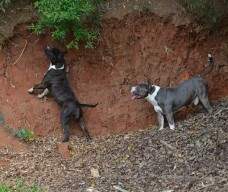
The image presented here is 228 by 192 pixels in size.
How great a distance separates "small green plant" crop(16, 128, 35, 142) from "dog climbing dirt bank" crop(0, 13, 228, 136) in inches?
→ 6.8

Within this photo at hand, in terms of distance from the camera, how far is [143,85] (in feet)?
38.4

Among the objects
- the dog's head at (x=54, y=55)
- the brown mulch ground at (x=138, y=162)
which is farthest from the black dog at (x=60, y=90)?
the brown mulch ground at (x=138, y=162)

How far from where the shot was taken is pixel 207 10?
1204cm

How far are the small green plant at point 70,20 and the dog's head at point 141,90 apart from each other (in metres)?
1.11

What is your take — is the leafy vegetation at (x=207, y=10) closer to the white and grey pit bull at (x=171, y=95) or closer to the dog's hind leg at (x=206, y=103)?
the white and grey pit bull at (x=171, y=95)

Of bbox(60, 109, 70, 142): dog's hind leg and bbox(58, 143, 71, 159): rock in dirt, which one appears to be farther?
bbox(60, 109, 70, 142): dog's hind leg

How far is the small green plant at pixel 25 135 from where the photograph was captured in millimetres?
11344

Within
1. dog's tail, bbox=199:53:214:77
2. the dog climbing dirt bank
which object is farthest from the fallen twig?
dog's tail, bbox=199:53:214:77

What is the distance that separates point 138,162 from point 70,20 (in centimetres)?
282

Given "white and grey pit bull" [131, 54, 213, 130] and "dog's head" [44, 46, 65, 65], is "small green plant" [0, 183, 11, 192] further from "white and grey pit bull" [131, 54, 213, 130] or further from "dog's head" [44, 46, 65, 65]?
"white and grey pit bull" [131, 54, 213, 130]

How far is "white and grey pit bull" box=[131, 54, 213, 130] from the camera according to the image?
1169 centimetres

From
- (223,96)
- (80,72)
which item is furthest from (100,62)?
(223,96)

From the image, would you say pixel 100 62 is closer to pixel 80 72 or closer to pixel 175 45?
pixel 80 72

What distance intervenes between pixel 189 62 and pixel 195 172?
3429mm
